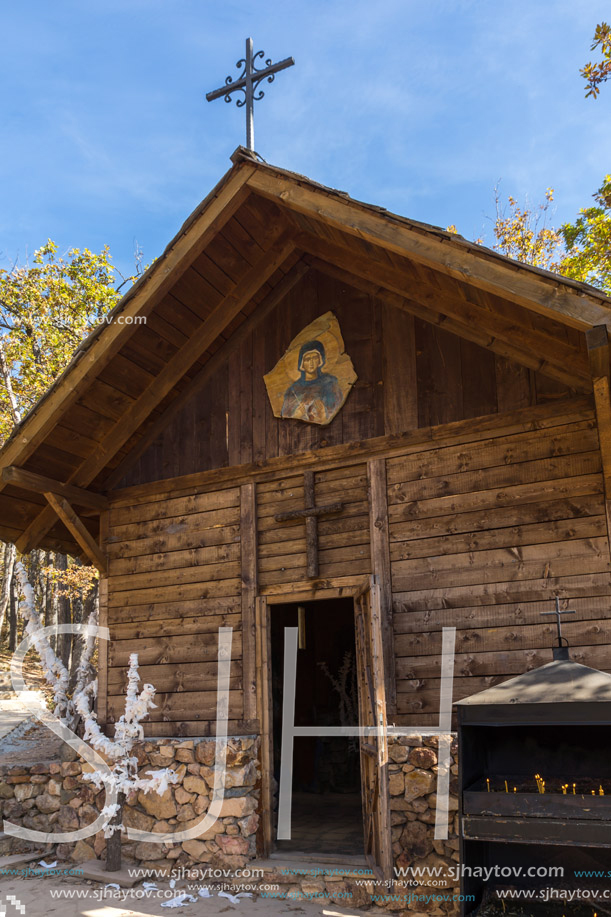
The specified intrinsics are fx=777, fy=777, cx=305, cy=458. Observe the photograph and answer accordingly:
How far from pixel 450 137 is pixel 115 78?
20.9 feet

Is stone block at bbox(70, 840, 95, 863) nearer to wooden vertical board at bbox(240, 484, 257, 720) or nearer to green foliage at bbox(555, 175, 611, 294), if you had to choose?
wooden vertical board at bbox(240, 484, 257, 720)

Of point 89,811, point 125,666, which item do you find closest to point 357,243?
point 125,666

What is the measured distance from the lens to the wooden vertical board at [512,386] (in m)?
7.13

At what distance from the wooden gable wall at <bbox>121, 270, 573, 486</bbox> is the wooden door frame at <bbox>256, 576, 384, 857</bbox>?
146cm

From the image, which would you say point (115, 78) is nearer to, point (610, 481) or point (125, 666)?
Result: point (125, 666)

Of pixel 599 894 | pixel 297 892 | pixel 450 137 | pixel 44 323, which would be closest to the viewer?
pixel 599 894

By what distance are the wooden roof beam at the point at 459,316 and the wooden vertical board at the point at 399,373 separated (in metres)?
0.18

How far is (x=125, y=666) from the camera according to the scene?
29.1 ft

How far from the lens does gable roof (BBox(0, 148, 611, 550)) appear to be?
6684 mm

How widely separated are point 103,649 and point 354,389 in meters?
4.25

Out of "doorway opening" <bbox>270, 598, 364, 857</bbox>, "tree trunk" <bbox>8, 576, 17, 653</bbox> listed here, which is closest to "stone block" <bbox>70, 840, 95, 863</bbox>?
"doorway opening" <bbox>270, 598, 364, 857</bbox>

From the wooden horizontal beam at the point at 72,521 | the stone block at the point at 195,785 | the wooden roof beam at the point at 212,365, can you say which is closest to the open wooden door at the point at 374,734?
the stone block at the point at 195,785

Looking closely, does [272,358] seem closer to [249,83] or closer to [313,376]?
[313,376]

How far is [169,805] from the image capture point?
7.87 metres
